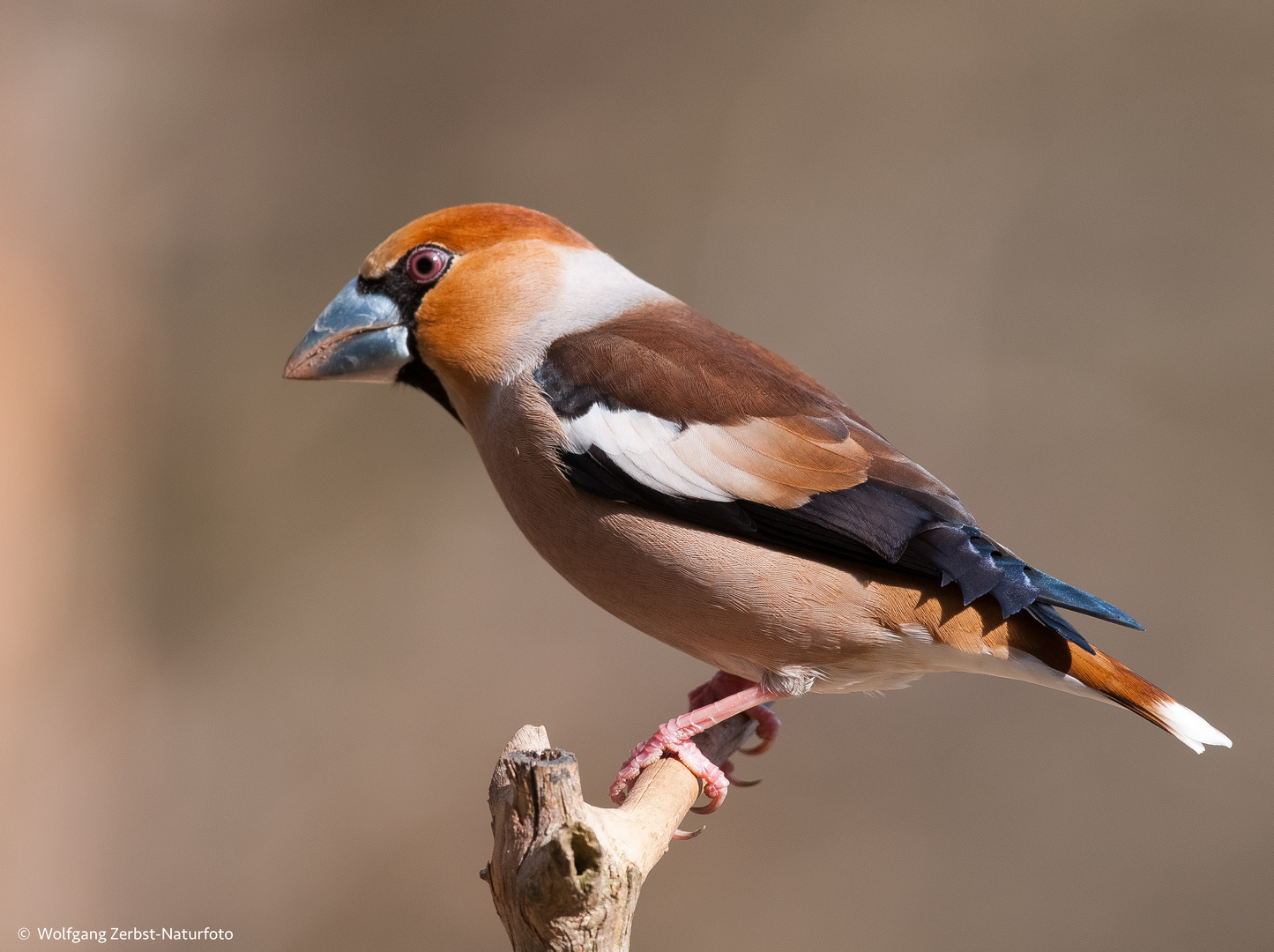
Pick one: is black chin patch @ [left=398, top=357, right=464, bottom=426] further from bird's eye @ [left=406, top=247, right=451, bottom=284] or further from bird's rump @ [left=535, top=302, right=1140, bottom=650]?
bird's rump @ [left=535, top=302, right=1140, bottom=650]

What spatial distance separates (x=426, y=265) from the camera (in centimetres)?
205

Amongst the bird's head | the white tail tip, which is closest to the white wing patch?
the bird's head

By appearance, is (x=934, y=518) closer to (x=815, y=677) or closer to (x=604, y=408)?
(x=815, y=677)

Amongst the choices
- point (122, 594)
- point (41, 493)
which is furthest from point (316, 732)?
point (41, 493)

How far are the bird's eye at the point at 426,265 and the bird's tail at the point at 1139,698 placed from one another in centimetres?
132

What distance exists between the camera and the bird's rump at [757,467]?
1.67 m

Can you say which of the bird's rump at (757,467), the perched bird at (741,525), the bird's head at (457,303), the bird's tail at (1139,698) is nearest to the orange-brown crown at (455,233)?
the bird's head at (457,303)

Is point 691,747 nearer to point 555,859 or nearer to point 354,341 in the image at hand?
point 555,859

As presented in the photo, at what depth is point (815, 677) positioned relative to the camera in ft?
6.07

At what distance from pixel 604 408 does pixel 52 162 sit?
3734 mm

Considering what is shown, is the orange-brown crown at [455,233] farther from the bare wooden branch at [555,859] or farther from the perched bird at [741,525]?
the bare wooden branch at [555,859]

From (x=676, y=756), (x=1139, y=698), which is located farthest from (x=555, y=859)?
(x=1139, y=698)

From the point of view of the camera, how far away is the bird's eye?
2.04 meters

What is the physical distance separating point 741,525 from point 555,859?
66 centimetres
